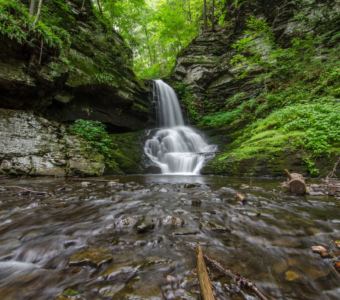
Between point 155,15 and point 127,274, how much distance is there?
21139 millimetres

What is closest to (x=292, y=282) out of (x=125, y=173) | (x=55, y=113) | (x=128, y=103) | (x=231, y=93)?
(x=125, y=173)

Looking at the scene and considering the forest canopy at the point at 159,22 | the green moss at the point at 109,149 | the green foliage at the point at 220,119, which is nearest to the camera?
the green moss at the point at 109,149

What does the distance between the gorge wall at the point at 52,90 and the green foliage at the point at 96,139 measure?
11.6 inches

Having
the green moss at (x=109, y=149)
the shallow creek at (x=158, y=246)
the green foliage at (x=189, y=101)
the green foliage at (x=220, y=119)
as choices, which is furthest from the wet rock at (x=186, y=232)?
the green foliage at (x=189, y=101)

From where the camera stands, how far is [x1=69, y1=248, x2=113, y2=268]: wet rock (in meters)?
1.72

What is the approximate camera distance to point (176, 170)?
9414 millimetres

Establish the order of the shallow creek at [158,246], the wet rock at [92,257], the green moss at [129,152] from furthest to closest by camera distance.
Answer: the green moss at [129,152] → the wet rock at [92,257] → the shallow creek at [158,246]

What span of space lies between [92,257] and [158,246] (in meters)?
0.60

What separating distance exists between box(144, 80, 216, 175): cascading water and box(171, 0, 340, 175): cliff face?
0.80 metres

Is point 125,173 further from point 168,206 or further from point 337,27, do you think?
point 337,27

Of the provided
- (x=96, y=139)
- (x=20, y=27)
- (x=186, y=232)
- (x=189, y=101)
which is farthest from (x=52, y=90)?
(x=189, y=101)

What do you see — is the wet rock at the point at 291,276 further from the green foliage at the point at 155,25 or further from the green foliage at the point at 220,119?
the green foliage at the point at 155,25

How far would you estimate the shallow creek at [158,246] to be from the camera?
1446mm

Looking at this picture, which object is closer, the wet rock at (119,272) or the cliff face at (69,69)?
the wet rock at (119,272)
